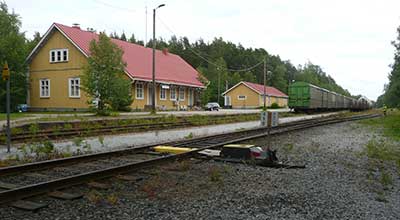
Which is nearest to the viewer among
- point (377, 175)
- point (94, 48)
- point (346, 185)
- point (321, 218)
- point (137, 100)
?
point (321, 218)

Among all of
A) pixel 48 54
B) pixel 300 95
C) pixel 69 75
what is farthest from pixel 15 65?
pixel 300 95

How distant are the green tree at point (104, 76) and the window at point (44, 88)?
14.1m

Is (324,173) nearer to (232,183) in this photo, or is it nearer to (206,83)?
(232,183)

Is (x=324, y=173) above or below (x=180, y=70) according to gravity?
below

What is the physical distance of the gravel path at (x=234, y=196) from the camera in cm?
498

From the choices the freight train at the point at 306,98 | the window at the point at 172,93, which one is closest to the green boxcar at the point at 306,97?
the freight train at the point at 306,98

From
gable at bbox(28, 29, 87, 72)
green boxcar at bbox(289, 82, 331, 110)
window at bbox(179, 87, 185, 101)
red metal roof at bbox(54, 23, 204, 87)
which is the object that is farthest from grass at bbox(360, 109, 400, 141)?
gable at bbox(28, 29, 87, 72)

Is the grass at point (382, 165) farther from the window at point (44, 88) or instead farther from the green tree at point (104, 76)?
the window at point (44, 88)

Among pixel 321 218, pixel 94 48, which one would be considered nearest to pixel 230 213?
pixel 321 218

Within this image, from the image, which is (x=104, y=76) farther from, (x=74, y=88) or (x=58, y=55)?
(x=58, y=55)

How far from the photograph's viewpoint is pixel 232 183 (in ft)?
22.1

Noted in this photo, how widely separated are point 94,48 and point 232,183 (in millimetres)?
20737

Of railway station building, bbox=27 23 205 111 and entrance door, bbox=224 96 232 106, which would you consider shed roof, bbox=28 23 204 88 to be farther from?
entrance door, bbox=224 96 232 106

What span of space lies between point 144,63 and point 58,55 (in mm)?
8446
